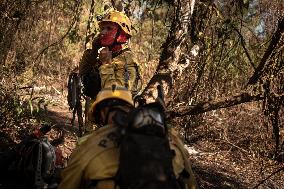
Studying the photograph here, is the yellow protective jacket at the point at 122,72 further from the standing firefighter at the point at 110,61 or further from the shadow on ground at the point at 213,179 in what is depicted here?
the shadow on ground at the point at 213,179

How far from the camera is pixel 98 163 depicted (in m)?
2.12

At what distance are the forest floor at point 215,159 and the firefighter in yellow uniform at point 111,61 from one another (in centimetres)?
157

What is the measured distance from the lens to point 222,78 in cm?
953

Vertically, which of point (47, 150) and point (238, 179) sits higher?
point (47, 150)

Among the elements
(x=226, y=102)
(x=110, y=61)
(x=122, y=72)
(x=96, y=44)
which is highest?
(x=96, y=44)

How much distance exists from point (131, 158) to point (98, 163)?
0.54 ft

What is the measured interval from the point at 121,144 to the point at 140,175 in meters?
0.18

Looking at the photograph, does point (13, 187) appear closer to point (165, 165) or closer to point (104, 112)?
point (104, 112)

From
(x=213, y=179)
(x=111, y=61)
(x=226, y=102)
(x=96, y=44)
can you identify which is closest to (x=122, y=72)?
(x=111, y=61)

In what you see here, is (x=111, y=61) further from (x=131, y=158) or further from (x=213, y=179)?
(x=213, y=179)

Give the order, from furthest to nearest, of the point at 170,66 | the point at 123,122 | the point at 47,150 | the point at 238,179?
the point at 238,179 → the point at 170,66 → the point at 47,150 → the point at 123,122

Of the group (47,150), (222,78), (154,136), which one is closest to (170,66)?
(47,150)

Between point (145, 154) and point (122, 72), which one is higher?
point (122, 72)

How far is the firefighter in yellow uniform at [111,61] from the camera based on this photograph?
453cm
